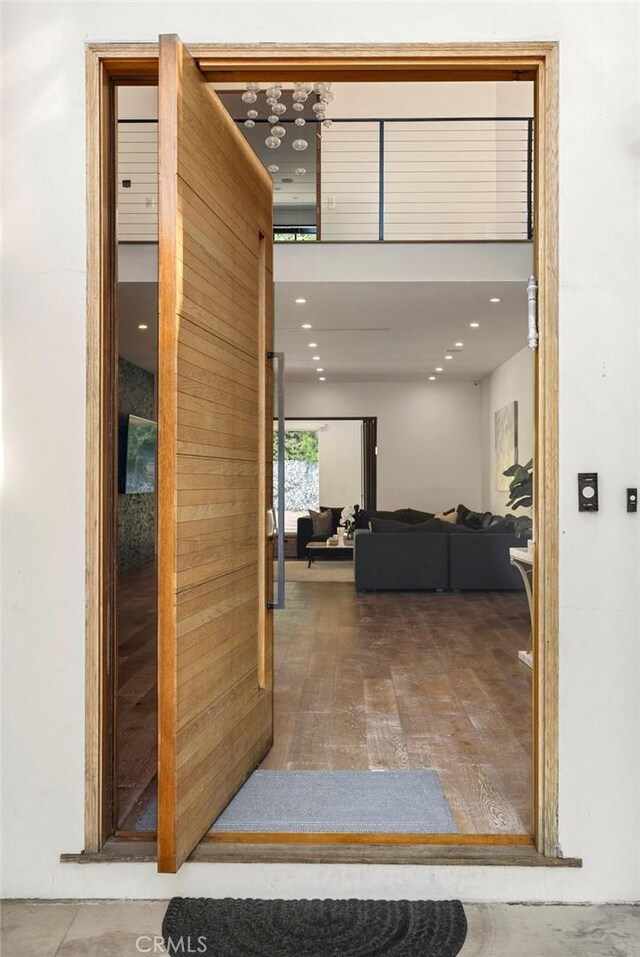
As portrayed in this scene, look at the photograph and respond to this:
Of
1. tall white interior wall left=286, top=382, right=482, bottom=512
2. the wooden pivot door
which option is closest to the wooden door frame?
the wooden pivot door

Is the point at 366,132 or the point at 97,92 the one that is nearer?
the point at 97,92

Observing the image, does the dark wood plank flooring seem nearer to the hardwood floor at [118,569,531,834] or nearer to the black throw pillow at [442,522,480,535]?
the hardwood floor at [118,569,531,834]

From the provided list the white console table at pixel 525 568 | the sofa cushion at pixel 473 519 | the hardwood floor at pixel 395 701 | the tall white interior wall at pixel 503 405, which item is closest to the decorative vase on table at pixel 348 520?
the sofa cushion at pixel 473 519

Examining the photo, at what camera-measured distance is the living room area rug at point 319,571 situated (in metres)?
9.09

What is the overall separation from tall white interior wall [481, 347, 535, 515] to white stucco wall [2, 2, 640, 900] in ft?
19.4

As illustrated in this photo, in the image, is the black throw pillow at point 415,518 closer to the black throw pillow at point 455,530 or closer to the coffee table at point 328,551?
the black throw pillow at point 455,530

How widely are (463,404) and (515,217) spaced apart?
4664mm

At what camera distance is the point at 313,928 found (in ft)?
6.35

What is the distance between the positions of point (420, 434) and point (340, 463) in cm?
215

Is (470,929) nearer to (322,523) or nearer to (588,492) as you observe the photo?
(588,492)

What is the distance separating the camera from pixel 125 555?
32.4 ft

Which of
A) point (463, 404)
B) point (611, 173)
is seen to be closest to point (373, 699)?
point (611, 173)

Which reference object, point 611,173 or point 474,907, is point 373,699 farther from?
point 611,173

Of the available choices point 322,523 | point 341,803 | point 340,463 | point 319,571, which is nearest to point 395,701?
point 341,803
